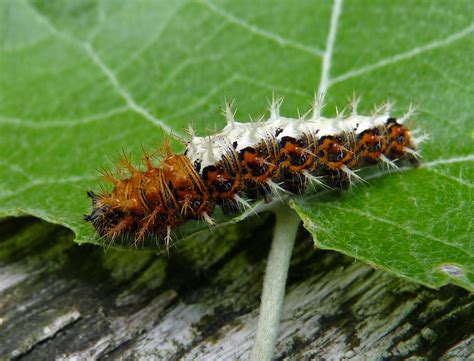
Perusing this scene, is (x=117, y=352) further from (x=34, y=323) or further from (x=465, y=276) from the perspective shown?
(x=465, y=276)

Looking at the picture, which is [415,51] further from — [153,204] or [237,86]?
[153,204]

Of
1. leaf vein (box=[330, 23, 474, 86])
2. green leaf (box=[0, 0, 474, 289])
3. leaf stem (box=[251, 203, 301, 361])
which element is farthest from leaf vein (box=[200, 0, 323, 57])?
leaf stem (box=[251, 203, 301, 361])

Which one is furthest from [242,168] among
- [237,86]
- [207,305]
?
[237,86]

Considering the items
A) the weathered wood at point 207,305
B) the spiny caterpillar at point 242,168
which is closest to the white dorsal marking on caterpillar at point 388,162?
the spiny caterpillar at point 242,168

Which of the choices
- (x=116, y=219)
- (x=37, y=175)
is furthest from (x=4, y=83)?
(x=116, y=219)

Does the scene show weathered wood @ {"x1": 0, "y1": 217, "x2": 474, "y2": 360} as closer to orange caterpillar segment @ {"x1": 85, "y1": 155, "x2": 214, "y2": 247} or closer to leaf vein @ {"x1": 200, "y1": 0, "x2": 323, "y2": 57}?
orange caterpillar segment @ {"x1": 85, "y1": 155, "x2": 214, "y2": 247}
